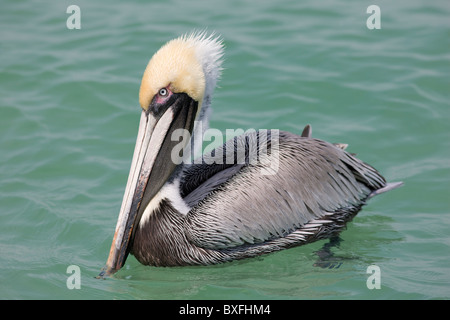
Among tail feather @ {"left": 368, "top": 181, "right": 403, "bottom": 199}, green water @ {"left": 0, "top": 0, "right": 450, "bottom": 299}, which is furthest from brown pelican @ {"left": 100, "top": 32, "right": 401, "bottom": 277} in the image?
tail feather @ {"left": 368, "top": 181, "right": 403, "bottom": 199}

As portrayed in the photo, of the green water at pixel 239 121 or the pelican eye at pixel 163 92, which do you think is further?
the green water at pixel 239 121

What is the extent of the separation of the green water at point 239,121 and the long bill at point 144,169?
22 cm

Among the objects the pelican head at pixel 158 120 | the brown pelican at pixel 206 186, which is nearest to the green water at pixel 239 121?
the brown pelican at pixel 206 186

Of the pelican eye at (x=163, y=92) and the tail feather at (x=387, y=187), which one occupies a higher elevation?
the pelican eye at (x=163, y=92)

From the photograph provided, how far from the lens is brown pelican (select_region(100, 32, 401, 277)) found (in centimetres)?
466

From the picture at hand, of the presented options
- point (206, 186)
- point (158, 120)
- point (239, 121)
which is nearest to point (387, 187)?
point (206, 186)

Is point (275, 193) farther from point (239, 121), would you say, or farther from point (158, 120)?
point (239, 121)

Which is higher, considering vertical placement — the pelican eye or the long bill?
the pelican eye

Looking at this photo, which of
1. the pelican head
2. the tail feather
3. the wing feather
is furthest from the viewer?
the tail feather

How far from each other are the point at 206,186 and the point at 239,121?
1.79m

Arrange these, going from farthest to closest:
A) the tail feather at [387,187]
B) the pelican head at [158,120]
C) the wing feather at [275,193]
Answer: the tail feather at [387,187], the wing feather at [275,193], the pelican head at [158,120]

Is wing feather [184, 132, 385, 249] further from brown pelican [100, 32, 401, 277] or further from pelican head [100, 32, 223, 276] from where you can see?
pelican head [100, 32, 223, 276]

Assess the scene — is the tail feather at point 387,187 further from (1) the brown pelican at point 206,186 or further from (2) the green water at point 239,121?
(1) the brown pelican at point 206,186

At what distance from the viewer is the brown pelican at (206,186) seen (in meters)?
4.66
